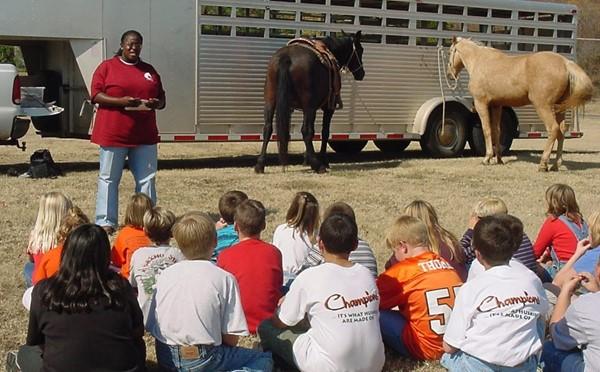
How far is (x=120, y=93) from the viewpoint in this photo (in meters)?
8.08

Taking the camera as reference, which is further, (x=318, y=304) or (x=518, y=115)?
(x=518, y=115)

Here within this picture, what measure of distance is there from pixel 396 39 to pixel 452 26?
136 cm

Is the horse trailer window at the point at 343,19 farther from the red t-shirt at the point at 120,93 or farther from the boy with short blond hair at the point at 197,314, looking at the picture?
the boy with short blond hair at the point at 197,314

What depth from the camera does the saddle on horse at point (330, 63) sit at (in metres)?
13.1

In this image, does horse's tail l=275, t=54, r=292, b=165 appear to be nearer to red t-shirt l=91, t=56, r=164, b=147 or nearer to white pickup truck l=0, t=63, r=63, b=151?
white pickup truck l=0, t=63, r=63, b=151

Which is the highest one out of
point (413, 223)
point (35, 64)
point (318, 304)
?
point (35, 64)

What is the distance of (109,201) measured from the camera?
8.26 metres

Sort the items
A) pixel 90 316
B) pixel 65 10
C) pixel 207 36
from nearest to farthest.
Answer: pixel 90 316 < pixel 65 10 < pixel 207 36

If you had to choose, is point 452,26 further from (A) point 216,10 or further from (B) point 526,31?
(A) point 216,10

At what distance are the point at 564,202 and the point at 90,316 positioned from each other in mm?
3882

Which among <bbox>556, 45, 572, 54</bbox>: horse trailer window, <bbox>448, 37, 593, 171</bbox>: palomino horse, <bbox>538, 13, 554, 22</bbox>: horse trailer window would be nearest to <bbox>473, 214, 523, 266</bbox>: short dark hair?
<bbox>448, 37, 593, 171</bbox>: palomino horse

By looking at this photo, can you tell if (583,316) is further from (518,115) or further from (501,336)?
(518,115)

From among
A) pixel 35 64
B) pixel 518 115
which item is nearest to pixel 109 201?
pixel 35 64

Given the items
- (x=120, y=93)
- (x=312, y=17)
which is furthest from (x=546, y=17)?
(x=120, y=93)
